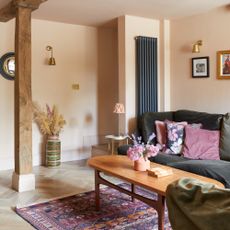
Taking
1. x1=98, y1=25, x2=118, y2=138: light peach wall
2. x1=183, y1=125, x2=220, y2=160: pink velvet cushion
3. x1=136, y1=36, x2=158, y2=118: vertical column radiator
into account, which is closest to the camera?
x1=183, y1=125, x2=220, y2=160: pink velvet cushion

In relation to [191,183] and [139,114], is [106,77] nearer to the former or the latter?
[139,114]

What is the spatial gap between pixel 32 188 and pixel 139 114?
1966 millimetres

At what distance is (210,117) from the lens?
429 centimetres

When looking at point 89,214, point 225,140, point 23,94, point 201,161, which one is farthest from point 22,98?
point 225,140

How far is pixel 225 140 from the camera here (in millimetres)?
3977

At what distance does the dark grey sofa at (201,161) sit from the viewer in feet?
10.3

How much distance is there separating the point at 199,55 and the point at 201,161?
1.91m

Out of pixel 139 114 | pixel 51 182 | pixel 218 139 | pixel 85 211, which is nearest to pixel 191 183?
pixel 85 211

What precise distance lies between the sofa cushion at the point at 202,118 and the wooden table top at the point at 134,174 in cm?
136

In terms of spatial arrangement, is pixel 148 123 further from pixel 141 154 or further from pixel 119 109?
pixel 141 154

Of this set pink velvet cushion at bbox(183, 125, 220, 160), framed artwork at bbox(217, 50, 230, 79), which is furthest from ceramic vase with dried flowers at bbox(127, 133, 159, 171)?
framed artwork at bbox(217, 50, 230, 79)

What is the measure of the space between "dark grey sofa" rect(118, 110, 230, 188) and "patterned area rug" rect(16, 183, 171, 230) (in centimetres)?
60

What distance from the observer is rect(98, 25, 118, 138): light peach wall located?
582 cm

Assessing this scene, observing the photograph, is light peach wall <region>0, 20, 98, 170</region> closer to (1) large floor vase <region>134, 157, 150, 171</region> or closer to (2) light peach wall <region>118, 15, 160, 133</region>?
(2) light peach wall <region>118, 15, 160, 133</region>
